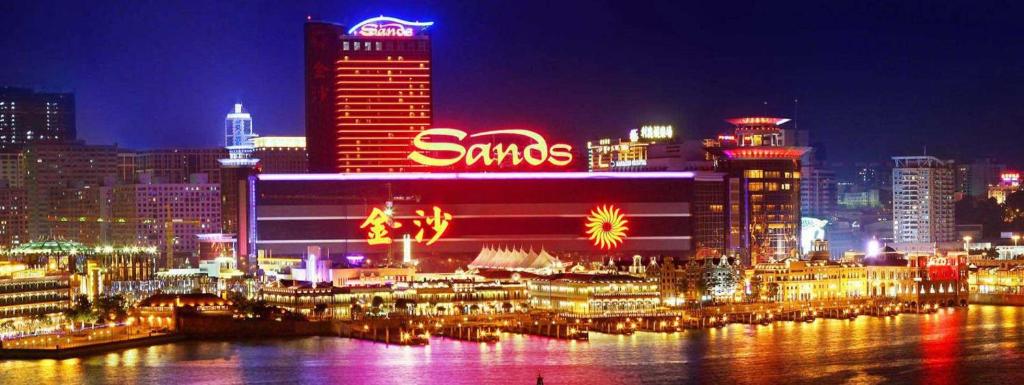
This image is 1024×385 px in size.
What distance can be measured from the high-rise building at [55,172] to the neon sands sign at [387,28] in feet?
112

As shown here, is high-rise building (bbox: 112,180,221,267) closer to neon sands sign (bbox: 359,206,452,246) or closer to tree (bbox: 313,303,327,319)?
neon sands sign (bbox: 359,206,452,246)

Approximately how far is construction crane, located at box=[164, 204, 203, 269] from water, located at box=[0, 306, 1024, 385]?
4349cm

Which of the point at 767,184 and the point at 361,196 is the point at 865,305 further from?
the point at 361,196

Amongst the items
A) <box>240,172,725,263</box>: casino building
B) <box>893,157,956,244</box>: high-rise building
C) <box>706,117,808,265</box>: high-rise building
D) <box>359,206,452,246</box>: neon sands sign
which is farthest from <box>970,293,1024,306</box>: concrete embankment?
<box>893,157,956,244</box>: high-rise building

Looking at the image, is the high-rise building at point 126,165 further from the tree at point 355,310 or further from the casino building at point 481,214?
A: the tree at point 355,310

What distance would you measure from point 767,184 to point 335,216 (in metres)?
23.8

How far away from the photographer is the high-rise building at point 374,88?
350ft

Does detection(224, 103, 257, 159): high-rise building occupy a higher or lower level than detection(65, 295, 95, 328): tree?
higher

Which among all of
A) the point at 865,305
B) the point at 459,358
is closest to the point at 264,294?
the point at 459,358

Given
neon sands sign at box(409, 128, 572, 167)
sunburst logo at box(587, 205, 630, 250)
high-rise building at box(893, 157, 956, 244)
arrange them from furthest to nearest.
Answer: high-rise building at box(893, 157, 956, 244)
sunburst logo at box(587, 205, 630, 250)
neon sands sign at box(409, 128, 572, 167)

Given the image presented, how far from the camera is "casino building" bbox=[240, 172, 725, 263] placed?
305 ft

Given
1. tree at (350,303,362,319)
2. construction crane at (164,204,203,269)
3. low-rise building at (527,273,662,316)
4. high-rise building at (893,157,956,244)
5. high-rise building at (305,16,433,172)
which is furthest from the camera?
high-rise building at (893,157,956,244)

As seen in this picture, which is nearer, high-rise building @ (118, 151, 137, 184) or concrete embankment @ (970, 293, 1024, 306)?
concrete embankment @ (970, 293, 1024, 306)

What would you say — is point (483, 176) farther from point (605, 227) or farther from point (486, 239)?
point (605, 227)
